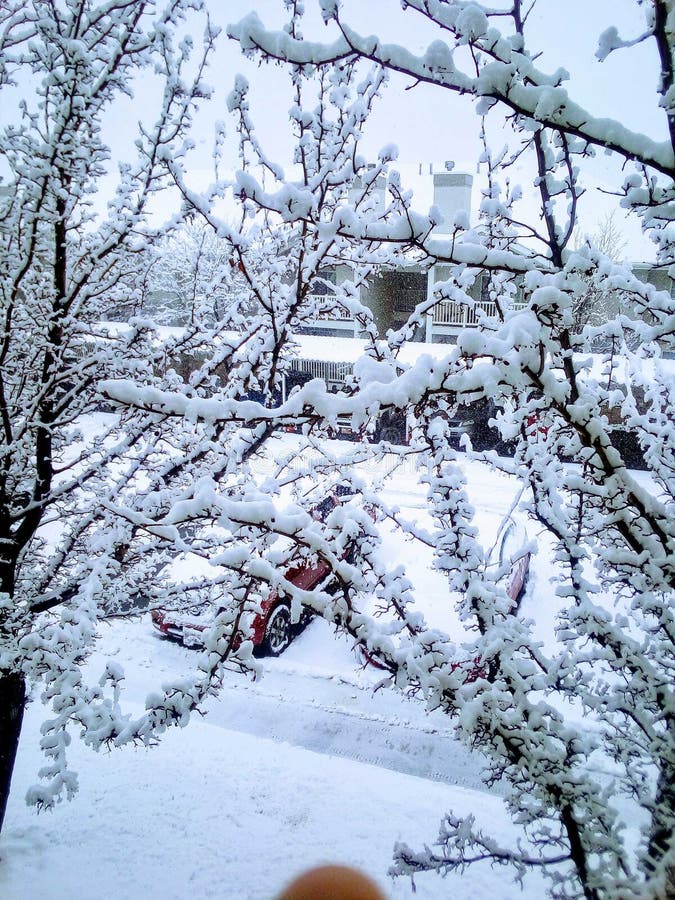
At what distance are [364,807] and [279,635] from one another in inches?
108

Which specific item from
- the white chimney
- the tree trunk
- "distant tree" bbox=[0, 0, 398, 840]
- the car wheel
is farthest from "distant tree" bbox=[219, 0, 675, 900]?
the white chimney

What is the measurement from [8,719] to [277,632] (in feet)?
13.4

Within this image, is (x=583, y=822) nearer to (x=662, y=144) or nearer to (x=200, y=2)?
(x=662, y=144)

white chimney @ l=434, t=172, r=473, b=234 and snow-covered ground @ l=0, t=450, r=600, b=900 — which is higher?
white chimney @ l=434, t=172, r=473, b=234

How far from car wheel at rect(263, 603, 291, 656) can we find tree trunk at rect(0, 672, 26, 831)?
358 centimetres

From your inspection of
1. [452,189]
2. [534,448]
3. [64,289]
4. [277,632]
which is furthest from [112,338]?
[452,189]

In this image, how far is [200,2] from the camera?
3.17 m

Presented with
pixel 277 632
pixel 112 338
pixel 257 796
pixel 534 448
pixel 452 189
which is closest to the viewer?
pixel 534 448

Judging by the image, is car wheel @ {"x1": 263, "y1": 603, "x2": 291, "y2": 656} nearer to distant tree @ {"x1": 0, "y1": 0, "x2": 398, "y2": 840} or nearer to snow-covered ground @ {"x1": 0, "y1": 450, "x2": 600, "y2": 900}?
snow-covered ground @ {"x1": 0, "y1": 450, "x2": 600, "y2": 900}

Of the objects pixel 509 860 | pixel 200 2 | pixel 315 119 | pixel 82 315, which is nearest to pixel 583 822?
pixel 509 860

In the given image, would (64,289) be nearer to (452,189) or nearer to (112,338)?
(112,338)

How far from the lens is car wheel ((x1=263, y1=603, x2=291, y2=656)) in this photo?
722 cm

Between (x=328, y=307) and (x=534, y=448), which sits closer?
(x=534, y=448)

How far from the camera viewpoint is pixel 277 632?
292 inches
